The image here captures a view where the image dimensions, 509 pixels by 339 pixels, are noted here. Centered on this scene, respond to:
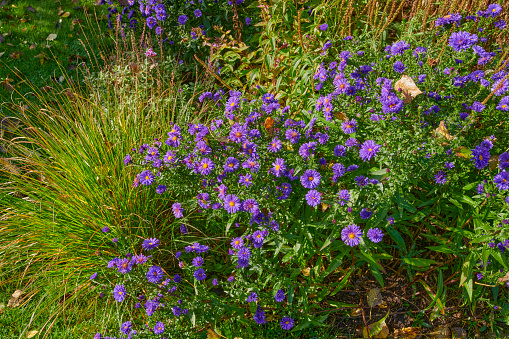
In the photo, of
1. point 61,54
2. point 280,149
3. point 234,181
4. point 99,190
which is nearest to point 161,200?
point 99,190

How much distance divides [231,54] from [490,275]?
2.91 metres

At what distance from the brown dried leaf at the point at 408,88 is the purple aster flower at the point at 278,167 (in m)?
0.78

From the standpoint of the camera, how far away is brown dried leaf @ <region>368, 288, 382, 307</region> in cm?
241

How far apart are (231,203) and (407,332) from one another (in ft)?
4.80

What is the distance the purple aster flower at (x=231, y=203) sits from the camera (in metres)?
2.05

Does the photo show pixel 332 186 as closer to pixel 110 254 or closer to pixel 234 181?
pixel 234 181

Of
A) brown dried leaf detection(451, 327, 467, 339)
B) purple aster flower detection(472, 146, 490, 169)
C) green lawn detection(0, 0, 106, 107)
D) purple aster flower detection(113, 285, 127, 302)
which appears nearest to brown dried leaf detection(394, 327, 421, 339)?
brown dried leaf detection(451, 327, 467, 339)

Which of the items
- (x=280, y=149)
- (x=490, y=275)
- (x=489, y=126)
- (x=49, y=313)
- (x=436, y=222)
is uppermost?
(x=280, y=149)

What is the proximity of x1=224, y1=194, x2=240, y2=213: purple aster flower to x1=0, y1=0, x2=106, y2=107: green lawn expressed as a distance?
11.1 ft

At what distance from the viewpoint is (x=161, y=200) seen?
9.75ft

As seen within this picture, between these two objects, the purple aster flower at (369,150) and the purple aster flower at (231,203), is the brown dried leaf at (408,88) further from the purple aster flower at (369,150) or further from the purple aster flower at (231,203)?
the purple aster flower at (231,203)

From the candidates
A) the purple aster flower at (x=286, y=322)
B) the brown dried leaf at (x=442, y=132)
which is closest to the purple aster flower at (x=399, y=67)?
the brown dried leaf at (x=442, y=132)

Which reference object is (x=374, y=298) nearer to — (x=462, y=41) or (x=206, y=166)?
(x=206, y=166)

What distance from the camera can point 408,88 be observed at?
6.82 feet
